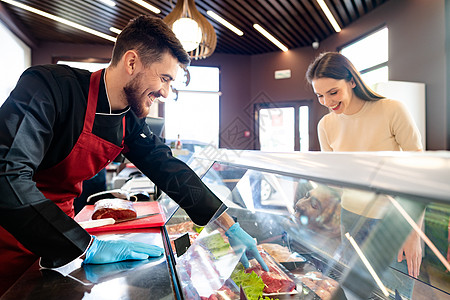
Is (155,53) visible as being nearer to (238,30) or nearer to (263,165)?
(263,165)

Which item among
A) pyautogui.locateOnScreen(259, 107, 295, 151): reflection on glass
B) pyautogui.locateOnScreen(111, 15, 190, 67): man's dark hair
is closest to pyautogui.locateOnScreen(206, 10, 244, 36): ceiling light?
pyautogui.locateOnScreen(259, 107, 295, 151): reflection on glass

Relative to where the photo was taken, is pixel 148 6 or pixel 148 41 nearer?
pixel 148 41

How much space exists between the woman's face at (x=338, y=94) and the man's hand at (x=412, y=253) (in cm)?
115

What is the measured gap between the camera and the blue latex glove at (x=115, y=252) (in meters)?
0.83

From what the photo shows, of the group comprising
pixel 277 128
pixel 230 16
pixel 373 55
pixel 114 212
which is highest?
pixel 230 16

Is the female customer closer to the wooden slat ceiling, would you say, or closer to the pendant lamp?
the pendant lamp

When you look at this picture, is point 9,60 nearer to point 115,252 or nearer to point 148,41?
point 148,41

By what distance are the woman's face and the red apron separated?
45.0 inches

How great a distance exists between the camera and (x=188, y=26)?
2627 mm

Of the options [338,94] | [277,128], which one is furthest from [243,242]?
[277,128]

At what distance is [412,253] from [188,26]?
256 centimetres

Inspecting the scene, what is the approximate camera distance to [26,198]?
764mm

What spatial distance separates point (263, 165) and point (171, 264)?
0.41 meters

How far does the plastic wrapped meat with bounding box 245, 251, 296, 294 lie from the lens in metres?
0.80
